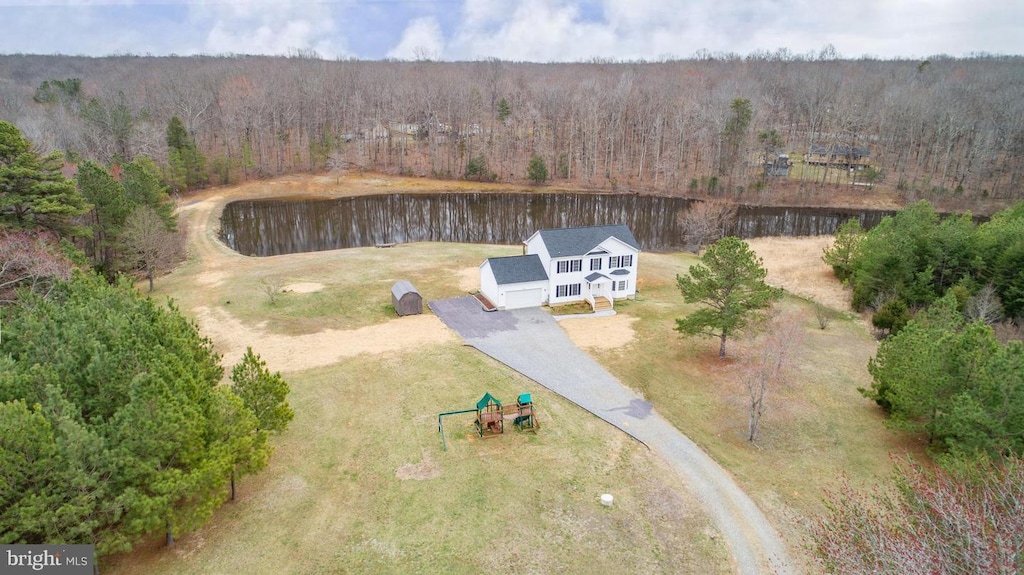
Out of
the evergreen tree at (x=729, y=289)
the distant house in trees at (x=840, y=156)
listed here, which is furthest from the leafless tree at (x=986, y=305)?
the distant house in trees at (x=840, y=156)

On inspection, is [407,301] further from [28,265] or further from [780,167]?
[780,167]

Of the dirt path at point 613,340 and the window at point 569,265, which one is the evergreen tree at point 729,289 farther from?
the window at point 569,265

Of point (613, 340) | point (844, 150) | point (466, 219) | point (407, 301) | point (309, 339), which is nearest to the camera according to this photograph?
point (309, 339)

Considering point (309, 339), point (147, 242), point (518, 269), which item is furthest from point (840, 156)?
point (147, 242)

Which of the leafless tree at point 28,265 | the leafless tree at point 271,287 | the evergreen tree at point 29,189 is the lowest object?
the leafless tree at point 271,287

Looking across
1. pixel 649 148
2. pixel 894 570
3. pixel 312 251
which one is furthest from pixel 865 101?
pixel 894 570

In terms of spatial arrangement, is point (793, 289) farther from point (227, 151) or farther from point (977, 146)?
point (227, 151)
